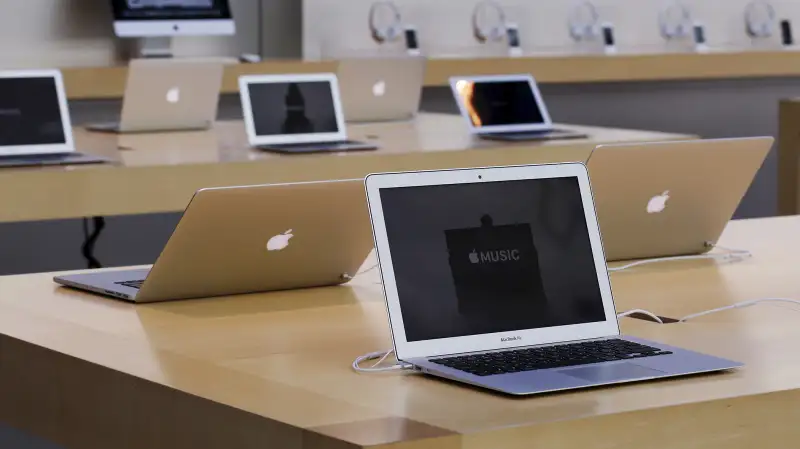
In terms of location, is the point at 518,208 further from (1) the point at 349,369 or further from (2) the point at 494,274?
(1) the point at 349,369

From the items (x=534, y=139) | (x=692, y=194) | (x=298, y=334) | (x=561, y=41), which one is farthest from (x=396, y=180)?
(x=561, y=41)

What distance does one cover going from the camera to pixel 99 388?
4.73ft

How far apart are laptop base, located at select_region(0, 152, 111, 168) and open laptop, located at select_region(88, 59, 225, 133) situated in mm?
613

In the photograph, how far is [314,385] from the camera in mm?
1357

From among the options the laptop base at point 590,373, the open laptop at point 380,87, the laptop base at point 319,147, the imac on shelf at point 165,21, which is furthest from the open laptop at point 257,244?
the imac on shelf at point 165,21

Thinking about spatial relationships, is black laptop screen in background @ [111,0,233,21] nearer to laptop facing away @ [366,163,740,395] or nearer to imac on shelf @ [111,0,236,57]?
imac on shelf @ [111,0,236,57]

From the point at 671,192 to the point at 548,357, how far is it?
723mm

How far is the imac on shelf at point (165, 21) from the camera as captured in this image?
5.00 m

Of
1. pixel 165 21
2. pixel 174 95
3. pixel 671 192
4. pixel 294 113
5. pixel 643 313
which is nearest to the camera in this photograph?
pixel 643 313

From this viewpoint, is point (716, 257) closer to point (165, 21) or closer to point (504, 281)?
point (504, 281)

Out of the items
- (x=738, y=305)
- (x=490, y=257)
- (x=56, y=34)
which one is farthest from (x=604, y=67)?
(x=490, y=257)

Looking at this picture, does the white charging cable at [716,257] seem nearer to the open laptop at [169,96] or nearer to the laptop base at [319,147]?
the laptop base at [319,147]

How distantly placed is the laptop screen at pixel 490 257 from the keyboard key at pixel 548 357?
3cm

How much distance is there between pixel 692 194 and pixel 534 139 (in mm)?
1799
